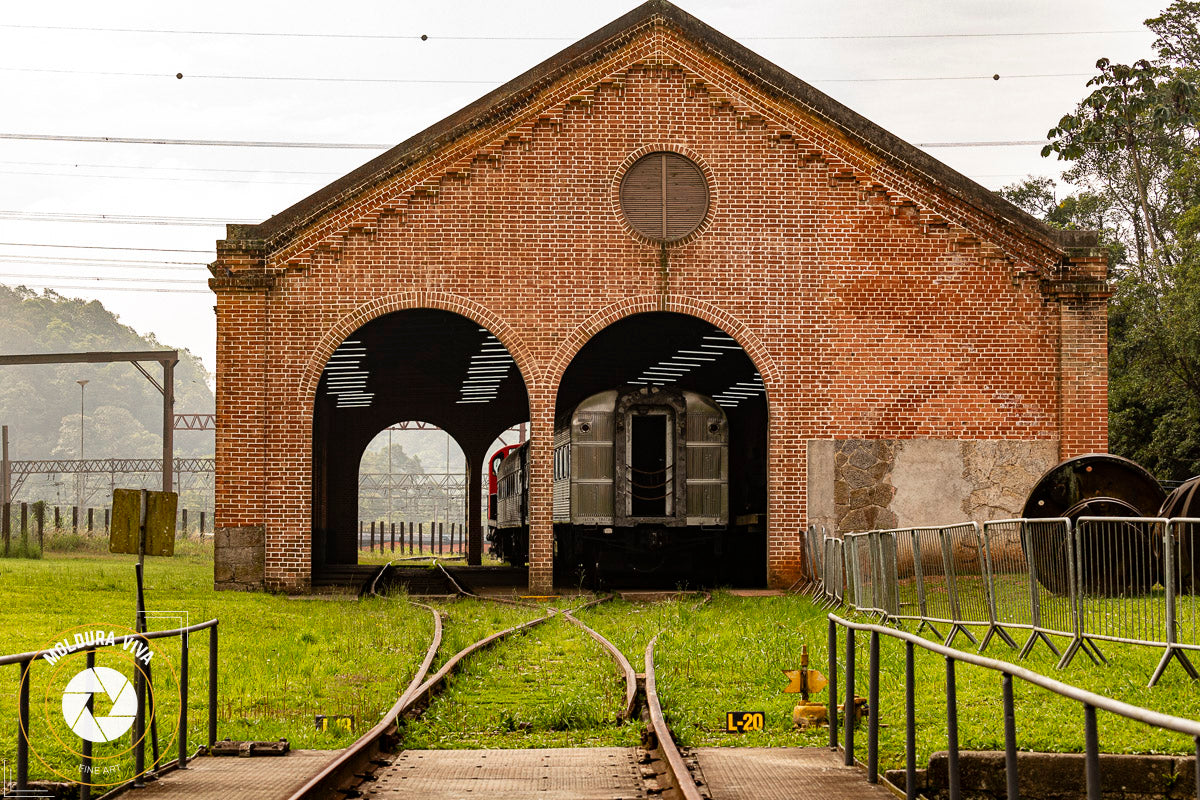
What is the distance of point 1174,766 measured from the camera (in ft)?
24.9

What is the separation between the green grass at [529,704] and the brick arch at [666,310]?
913 centimetres

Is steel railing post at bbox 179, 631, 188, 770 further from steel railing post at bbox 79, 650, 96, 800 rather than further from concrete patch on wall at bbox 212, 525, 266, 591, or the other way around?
concrete patch on wall at bbox 212, 525, 266, 591

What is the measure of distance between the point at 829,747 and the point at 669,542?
1723cm

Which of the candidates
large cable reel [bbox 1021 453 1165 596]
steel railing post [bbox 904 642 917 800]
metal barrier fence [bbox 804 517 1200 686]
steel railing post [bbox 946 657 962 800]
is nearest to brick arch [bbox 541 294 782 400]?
metal barrier fence [bbox 804 517 1200 686]

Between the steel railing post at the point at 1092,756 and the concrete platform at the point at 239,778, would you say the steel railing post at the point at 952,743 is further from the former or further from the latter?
the concrete platform at the point at 239,778

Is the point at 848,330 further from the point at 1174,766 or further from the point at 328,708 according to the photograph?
the point at 1174,766

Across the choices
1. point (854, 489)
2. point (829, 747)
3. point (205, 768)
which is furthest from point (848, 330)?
point (205, 768)

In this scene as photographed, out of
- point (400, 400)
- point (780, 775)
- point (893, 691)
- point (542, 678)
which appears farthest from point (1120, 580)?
point (400, 400)

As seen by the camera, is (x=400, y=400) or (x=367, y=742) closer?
(x=367, y=742)

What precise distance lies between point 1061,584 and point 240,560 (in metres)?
14.9

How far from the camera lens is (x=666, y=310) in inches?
918

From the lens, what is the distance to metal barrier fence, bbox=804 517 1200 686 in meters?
10.4

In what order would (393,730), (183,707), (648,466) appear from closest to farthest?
1. (183,707)
2. (393,730)
3. (648,466)

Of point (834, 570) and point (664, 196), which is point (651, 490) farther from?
point (834, 570)
